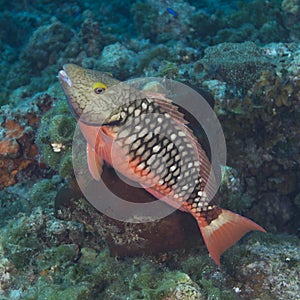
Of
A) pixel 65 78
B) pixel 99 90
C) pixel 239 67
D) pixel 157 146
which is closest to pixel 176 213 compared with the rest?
pixel 157 146

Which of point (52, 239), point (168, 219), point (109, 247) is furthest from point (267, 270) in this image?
point (52, 239)

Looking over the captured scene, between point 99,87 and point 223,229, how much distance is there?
70.1 inches

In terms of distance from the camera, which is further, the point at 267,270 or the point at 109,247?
the point at 109,247

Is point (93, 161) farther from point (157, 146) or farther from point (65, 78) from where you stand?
point (65, 78)

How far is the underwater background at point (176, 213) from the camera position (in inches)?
142

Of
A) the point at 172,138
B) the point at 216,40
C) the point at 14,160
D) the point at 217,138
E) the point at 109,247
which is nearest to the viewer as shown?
the point at 172,138

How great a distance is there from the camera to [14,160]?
19.9 feet

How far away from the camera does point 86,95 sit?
3.24m

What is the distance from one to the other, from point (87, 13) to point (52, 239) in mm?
8989

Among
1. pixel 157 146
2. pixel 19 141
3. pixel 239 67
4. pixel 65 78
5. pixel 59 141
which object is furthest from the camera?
pixel 19 141

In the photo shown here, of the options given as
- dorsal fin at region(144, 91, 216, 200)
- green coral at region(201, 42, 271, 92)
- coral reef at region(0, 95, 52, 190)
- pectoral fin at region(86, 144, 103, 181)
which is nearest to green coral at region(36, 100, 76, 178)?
pectoral fin at region(86, 144, 103, 181)

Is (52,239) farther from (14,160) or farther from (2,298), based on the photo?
(14,160)

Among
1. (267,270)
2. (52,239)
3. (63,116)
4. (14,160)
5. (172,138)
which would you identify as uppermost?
(172,138)

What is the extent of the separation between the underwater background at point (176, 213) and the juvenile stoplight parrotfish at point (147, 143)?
49cm
